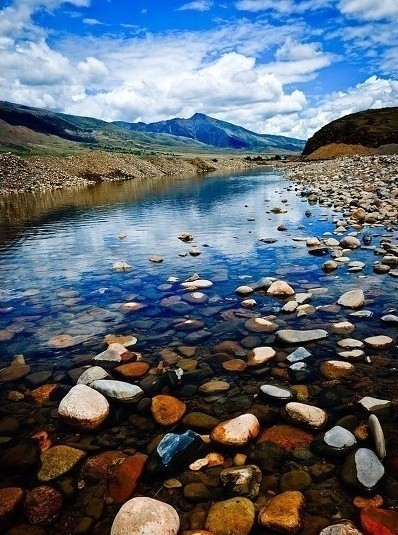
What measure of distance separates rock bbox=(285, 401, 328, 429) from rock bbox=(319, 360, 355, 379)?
96cm

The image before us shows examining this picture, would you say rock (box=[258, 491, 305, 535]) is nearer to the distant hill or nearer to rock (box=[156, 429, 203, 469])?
rock (box=[156, 429, 203, 469])

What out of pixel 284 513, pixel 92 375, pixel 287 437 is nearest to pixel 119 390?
pixel 92 375

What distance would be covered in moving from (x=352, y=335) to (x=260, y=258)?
230 inches

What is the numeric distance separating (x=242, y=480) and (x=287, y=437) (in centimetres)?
87

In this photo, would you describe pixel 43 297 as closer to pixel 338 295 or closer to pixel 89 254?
pixel 89 254

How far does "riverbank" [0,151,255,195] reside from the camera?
52.7m

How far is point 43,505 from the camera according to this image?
11.3ft

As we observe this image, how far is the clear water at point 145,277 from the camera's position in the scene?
23.5 ft

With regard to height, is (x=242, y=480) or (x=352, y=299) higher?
(x=352, y=299)

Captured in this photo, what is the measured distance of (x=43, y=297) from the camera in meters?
9.30

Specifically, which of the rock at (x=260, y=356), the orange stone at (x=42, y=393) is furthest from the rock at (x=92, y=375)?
the rock at (x=260, y=356)

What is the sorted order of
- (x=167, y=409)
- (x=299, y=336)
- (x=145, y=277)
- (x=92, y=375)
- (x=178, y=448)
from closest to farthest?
(x=178, y=448)
(x=167, y=409)
(x=92, y=375)
(x=299, y=336)
(x=145, y=277)

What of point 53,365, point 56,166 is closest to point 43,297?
point 53,365

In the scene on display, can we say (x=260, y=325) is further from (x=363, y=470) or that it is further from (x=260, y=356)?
(x=363, y=470)
